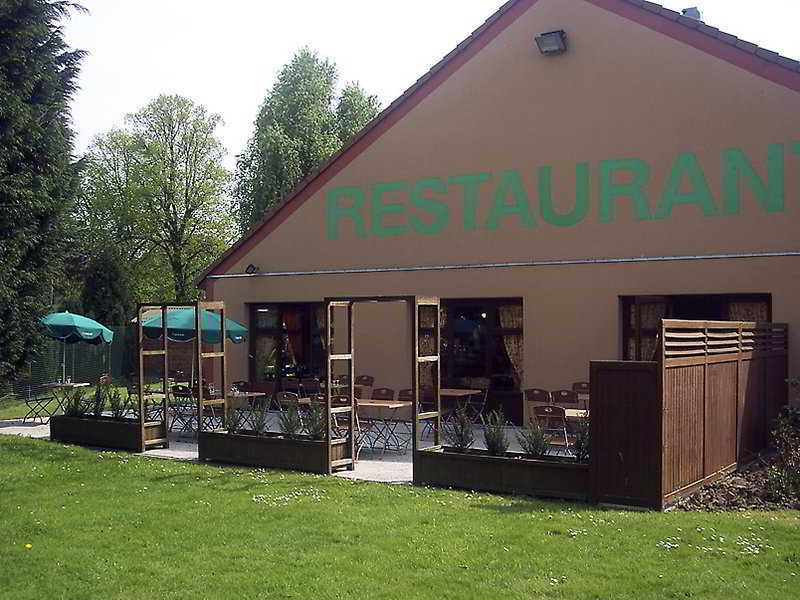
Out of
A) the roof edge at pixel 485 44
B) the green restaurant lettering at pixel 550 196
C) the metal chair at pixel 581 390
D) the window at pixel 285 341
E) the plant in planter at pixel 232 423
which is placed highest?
the roof edge at pixel 485 44

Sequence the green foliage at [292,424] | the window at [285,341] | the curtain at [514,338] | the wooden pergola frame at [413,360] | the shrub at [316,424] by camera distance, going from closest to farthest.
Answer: the wooden pergola frame at [413,360], the shrub at [316,424], the green foliage at [292,424], the curtain at [514,338], the window at [285,341]

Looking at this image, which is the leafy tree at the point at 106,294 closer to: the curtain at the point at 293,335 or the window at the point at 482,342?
the curtain at the point at 293,335

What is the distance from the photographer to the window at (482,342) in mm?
16000

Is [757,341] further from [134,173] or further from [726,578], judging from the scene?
[134,173]

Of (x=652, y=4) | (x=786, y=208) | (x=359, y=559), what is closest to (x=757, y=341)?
(x=786, y=208)

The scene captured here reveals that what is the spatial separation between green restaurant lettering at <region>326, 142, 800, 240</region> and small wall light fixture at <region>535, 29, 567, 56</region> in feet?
6.62

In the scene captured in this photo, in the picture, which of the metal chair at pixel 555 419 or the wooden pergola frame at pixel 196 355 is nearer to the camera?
the metal chair at pixel 555 419

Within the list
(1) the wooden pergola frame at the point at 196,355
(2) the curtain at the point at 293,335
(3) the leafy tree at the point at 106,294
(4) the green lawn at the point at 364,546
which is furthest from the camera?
(3) the leafy tree at the point at 106,294

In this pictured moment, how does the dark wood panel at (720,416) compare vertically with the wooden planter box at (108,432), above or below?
above

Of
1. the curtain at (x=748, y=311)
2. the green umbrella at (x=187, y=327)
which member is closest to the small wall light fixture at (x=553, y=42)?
the curtain at (x=748, y=311)

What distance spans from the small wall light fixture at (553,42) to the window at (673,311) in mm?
4409

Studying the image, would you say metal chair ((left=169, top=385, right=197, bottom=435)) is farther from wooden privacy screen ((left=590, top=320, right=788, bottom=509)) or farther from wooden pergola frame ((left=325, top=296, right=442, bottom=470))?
wooden privacy screen ((left=590, top=320, right=788, bottom=509))

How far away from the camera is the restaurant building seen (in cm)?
1373

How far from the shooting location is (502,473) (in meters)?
9.82
